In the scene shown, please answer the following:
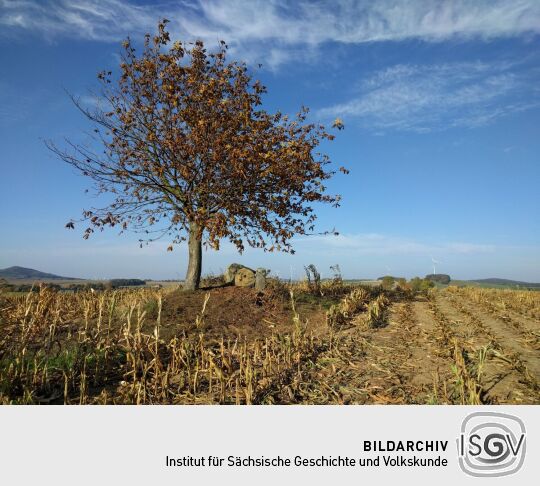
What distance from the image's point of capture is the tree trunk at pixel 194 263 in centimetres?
1827

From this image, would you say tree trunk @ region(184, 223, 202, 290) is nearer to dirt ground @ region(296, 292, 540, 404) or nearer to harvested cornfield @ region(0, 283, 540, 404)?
harvested cornfield @ region(0, 283, 540, 404)

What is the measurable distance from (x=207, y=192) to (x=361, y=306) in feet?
25.0

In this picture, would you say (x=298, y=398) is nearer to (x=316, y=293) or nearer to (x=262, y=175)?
(x=262, y=175)
